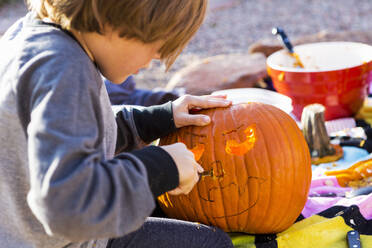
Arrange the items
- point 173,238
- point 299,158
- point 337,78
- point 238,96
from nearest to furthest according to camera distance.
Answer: point 173,238
point 299,158
point 238,96
point 337,78

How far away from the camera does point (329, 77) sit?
2445 mm

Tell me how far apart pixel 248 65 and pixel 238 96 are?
77.2 inches

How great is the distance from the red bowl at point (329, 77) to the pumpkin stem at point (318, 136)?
347 mm

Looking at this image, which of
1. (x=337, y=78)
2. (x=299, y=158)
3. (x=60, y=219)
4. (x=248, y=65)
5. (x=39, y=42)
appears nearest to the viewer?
(x=60, y=219)

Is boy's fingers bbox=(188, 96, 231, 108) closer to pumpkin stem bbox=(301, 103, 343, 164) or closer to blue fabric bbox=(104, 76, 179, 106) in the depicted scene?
pumpkin stem bbox=(301, 103, 343, 164)

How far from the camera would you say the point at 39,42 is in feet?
3.45

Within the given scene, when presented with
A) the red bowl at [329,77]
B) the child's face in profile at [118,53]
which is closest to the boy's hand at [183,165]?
the child's face in profile at [118,53]

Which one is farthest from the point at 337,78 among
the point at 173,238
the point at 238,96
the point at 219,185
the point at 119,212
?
the point at 119,212

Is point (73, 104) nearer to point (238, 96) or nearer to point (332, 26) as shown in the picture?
point (238, 96)

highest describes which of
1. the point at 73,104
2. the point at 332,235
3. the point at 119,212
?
the point at 73,104

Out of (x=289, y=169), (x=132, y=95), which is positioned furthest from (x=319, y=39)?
(x=289, y=169)

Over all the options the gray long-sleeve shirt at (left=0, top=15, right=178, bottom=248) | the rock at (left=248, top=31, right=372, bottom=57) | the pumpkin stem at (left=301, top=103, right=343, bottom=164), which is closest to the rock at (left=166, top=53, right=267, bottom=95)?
the rock at (left=248, top=31, right=372, bottom=57)

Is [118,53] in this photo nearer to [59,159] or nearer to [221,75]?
[59,159]

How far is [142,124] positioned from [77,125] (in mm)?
643
